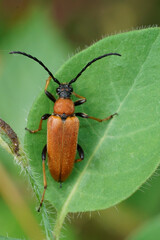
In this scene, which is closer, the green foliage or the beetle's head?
the green foliage

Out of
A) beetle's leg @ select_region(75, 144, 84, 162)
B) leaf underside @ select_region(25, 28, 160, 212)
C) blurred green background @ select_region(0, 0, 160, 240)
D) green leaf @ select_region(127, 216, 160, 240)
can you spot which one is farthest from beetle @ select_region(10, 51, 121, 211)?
green leaf @ select_region(127, 216, 160, 240)

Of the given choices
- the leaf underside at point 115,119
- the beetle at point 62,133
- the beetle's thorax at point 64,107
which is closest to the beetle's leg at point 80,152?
the beetle at point 62,133

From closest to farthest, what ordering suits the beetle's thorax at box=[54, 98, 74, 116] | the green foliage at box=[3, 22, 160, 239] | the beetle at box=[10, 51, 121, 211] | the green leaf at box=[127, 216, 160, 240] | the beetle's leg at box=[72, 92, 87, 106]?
the green foliage at box=[3, 22, 160, 239] < the beetle's leg at box=[72, 92, 87, 106] < the beetle at box=[10, 51, 121, 211] < the beetle's thorax at box=[54, 98, 74, 116] < the green leaf at box=[127, 216, 160, 240]

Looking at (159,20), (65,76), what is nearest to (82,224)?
(65,76)

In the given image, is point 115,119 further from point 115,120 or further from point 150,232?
point 150,232

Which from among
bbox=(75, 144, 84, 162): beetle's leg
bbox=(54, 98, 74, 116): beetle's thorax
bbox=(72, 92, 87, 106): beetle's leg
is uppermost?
bbox=(72, 92, 87, 106): beetle's leg

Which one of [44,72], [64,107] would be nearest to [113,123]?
[64,107]

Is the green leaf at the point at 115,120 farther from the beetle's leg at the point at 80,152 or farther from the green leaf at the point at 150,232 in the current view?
the green leaf at the point at 150,232

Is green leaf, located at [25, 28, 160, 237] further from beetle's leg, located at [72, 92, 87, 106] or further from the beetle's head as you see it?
the beetle's head
